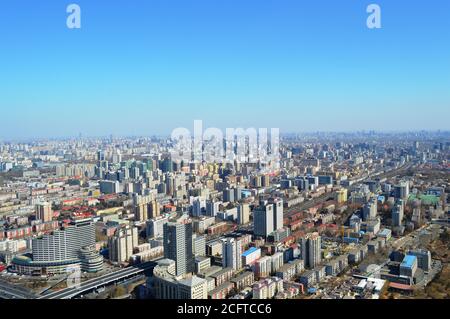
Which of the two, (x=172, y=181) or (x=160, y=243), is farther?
(x=172, y=181)

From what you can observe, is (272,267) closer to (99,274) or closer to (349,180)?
(99,274)

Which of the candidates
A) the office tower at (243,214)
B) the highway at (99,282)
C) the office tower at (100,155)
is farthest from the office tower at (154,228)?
the office tower at (100,155)

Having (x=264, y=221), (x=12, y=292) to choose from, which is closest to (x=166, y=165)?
(x=264, y=221)

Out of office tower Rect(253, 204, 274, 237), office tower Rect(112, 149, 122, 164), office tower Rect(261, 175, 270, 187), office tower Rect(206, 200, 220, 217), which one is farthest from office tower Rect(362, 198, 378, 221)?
office tower Rect(112, 149, 122, 164)

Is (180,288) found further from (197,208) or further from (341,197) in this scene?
(341,197)

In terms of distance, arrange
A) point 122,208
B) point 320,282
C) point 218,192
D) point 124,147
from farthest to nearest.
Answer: point 124,147, point 218,192, point 122,208, point 320,282
